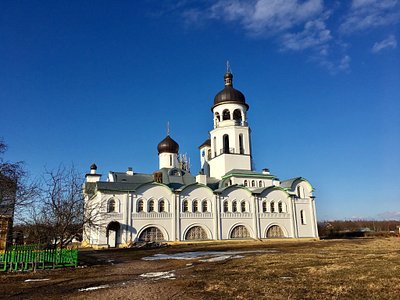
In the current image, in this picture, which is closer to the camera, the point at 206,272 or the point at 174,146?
the point at 206,272

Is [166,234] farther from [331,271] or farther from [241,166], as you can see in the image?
[331,271]

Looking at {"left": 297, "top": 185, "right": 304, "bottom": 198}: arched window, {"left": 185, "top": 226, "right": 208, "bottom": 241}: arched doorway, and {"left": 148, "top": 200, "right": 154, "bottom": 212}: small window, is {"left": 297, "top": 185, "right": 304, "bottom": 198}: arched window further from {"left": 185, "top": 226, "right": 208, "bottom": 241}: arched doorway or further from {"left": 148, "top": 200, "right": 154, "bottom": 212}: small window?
{"left": 148, "top": 200, "right": 154, "bottom": 212}: small window

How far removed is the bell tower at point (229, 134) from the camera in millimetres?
46344

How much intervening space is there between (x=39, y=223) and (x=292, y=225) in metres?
31.5

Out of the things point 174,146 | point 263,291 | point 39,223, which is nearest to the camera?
point 263,291

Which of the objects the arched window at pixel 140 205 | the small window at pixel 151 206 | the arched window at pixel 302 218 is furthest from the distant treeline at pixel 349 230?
the arched window at pixel 140 205

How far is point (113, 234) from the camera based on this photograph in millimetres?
36250

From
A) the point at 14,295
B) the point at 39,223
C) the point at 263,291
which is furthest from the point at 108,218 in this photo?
the point at 263,291

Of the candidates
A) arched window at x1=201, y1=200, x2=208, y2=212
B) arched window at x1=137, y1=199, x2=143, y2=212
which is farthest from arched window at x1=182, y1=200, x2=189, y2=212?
arched window at x1=137, y1=199, x2=143, y2=212

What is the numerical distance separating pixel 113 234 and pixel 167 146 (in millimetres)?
16183

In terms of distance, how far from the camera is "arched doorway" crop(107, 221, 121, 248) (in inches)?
1371

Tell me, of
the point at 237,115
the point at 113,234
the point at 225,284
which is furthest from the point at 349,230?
the point at 225,284

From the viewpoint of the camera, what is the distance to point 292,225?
142 feet

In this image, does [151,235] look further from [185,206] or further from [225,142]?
[225,142]
